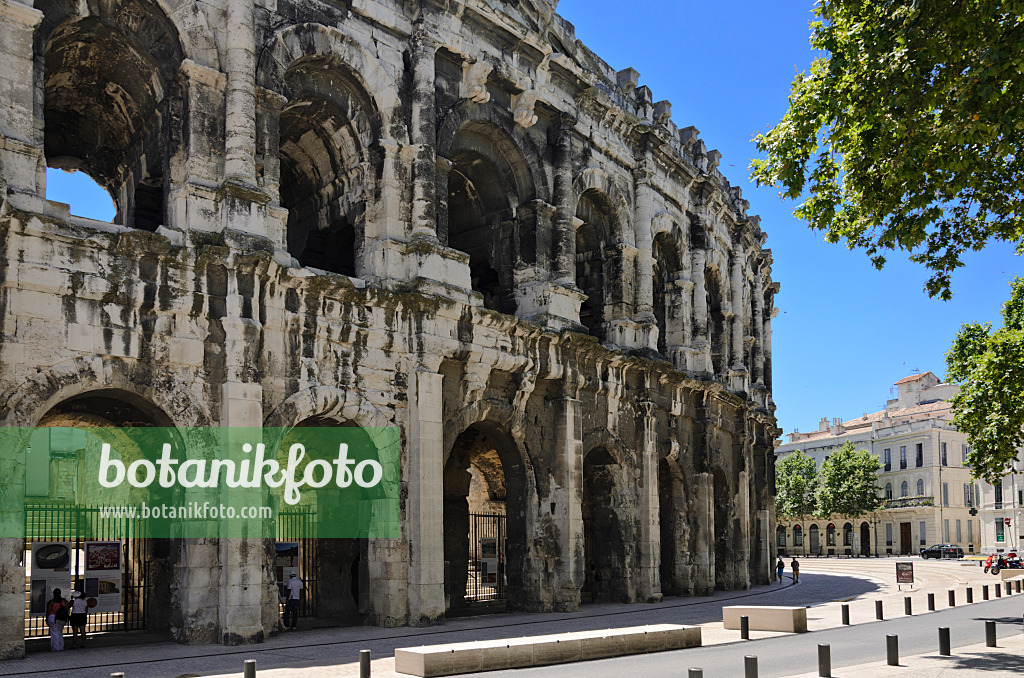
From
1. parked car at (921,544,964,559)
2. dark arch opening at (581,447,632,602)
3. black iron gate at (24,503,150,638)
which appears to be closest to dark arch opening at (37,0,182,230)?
black iron gate at (24,503,150,638)

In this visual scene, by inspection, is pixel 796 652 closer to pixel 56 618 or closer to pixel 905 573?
pixel 56 618

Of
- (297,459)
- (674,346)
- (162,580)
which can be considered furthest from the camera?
(674,346)

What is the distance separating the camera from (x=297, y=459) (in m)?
18.6

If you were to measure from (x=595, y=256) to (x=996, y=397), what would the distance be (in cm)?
1058

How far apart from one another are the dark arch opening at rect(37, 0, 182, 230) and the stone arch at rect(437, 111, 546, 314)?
645cm

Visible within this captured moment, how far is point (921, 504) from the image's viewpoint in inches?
2763

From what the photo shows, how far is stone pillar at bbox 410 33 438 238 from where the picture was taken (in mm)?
18625

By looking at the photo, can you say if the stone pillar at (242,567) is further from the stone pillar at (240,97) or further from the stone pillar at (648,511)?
the stone pillar at (648,511)

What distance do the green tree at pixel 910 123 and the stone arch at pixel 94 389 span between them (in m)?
9.02

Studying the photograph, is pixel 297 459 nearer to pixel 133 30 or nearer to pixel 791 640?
pixel 133 30

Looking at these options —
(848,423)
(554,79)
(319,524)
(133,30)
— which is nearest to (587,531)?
(319,524)

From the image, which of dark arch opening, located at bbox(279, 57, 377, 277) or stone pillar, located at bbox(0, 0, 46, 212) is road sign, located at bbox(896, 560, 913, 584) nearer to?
dark arch opening, located at bbox(279, 57, 377, 277)

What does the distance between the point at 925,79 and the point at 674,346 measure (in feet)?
58.1

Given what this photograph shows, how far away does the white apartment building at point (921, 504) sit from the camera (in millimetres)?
68938
